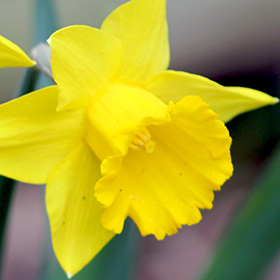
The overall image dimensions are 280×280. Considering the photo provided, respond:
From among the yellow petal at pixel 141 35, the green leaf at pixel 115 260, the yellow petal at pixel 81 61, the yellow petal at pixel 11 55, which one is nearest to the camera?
the yellow petal at pixel 11 55

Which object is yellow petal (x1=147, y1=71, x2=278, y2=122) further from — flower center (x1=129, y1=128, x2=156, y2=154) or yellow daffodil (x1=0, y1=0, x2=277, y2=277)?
flower center (x1=129, y1=128, x2=156, y2=154)

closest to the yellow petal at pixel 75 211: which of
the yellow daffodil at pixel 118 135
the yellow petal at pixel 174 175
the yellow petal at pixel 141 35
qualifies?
the yellow daffodil at pixel 118 135

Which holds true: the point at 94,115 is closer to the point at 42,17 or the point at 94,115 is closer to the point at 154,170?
the point at 154,170

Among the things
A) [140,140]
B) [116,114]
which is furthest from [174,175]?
[116,114]

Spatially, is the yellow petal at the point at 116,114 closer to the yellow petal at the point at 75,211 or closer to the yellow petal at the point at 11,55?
the yellow petal at the point at 75,211

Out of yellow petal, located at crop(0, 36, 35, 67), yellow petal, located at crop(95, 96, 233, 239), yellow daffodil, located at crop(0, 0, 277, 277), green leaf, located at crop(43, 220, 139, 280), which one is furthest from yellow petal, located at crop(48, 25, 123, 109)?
green leaf, located at crop(43, 220, 139, 280)

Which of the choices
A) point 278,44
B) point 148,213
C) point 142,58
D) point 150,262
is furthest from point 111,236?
point 278,44
